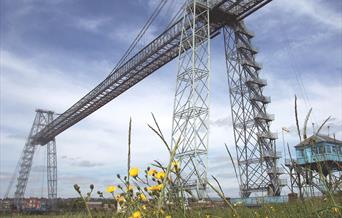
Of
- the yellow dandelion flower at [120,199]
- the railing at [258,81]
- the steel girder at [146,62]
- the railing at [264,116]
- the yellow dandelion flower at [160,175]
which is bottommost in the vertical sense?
the yellow dandelion flower at [120,199]

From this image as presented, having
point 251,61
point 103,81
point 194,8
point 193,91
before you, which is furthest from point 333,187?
point 103,81

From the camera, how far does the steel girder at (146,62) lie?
1884 cm

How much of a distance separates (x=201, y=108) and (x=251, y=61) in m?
7.27

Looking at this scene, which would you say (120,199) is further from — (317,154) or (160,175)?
(317,154)

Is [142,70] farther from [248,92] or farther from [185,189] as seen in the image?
[185,189]

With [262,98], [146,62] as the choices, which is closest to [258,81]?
[262,98]

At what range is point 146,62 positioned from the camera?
2278 centimetres

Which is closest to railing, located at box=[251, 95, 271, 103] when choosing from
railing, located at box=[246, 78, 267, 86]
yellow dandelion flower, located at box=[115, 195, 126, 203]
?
railing, located at box=[246, 78, 267, 86]

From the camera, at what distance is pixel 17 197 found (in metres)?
41.2

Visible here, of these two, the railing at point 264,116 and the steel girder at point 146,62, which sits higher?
the steel girder at point 146,62

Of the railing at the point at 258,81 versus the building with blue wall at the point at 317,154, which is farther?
the railing at the point at 258,81

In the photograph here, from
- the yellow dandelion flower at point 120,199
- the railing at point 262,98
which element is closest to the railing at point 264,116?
the railing at point 262,98

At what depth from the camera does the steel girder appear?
1884cm

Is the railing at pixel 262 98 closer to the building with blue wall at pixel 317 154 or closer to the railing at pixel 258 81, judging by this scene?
the railing at pixel 258 81
